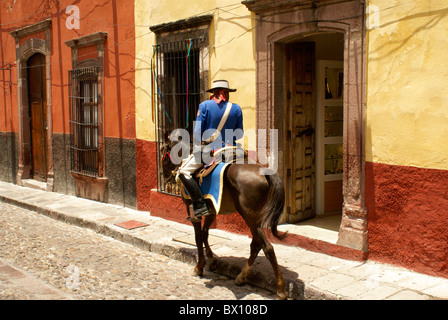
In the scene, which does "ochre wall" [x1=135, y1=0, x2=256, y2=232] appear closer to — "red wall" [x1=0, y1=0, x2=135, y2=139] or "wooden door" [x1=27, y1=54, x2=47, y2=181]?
"red wall" [x1=0, y1=0, x2=135, y2=139]

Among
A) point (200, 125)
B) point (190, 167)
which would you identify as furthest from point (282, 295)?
point (200, 125)

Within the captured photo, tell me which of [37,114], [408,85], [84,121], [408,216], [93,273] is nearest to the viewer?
[408,85]

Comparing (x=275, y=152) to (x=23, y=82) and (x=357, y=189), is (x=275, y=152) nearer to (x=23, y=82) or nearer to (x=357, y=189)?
(x=357, y=189)

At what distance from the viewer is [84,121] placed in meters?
11.2

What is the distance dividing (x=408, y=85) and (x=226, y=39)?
10.4 ft

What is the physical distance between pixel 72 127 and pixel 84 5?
2732mm

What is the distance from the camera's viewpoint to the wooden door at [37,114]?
513 inches

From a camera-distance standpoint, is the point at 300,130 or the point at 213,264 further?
the point at 300,130

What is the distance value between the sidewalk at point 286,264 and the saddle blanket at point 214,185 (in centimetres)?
100

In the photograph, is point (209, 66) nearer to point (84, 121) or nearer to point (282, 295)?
point (282, 295)

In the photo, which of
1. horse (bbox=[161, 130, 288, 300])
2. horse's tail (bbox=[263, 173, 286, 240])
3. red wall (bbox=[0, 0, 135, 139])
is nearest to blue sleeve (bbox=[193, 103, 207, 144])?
horse (bbox=[161, 130, 288, 300])

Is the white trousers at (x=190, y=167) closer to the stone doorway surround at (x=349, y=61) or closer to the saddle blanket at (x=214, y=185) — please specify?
the saddle blanket at (x=214, y=185)

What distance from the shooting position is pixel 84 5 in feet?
35.4
